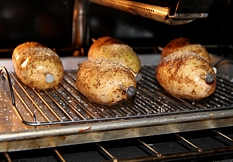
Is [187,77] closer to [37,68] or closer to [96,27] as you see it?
[37,68]

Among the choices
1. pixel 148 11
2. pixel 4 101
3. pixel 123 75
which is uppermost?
pixel 148 11

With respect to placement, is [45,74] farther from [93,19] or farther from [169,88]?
[93,19]

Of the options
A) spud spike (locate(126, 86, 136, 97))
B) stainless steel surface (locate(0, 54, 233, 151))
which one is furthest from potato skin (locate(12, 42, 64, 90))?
spud spike (locate(126, 86, 136, 97))

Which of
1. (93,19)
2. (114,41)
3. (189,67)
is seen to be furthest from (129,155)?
(93,19)

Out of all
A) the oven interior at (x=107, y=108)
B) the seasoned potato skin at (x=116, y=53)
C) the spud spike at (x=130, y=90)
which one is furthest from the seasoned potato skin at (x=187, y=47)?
the spud spike at (x=130, y=90)

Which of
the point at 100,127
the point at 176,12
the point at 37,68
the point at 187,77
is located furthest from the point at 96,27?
the point at 100,127
